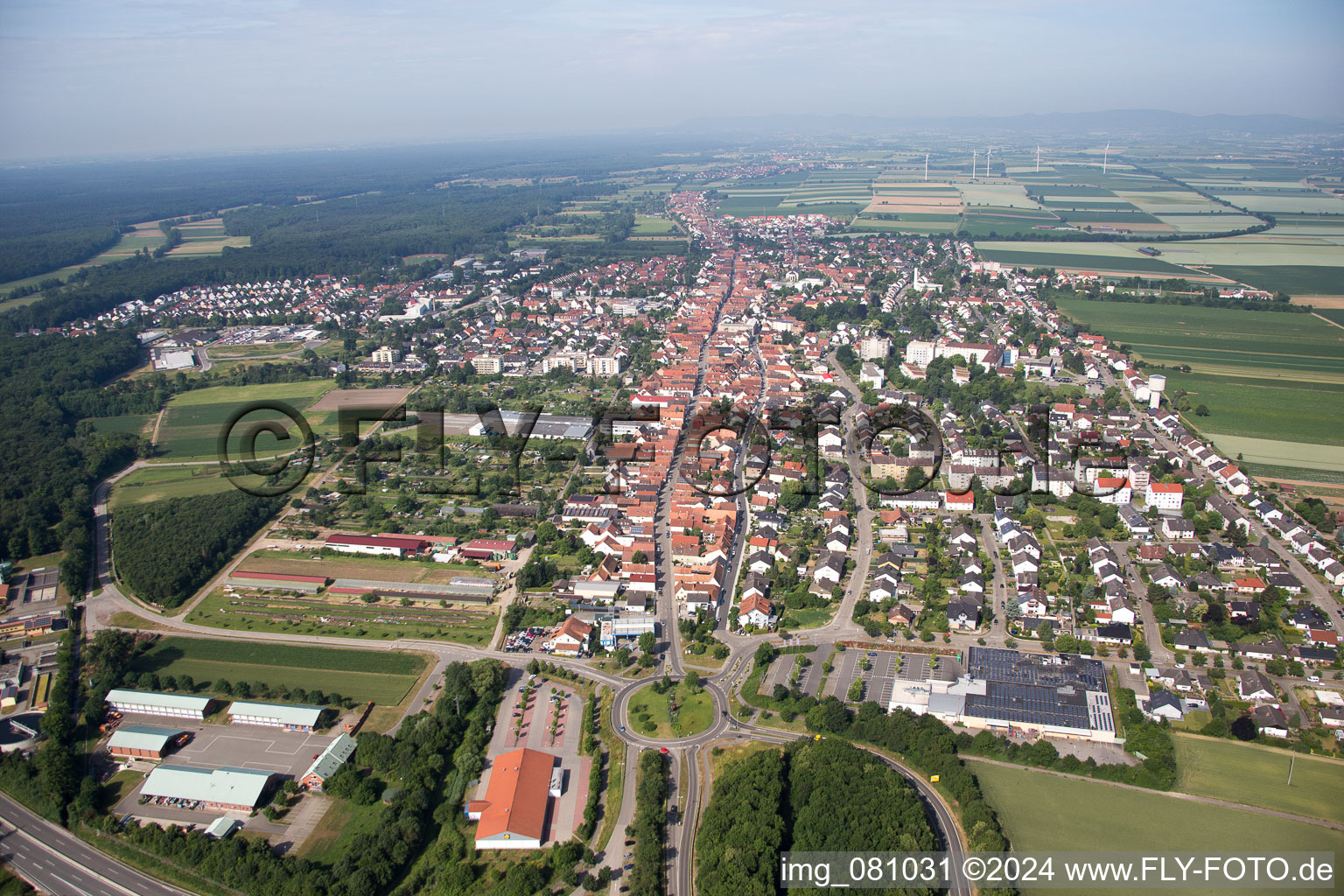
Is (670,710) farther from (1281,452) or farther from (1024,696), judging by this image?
(1281,452)

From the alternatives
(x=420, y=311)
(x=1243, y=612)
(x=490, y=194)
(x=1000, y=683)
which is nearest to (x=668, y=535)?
(x=1000, y=683)

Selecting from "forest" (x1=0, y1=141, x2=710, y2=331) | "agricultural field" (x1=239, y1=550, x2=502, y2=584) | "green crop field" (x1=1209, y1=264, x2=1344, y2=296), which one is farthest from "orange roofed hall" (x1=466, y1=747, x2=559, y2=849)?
"green crop field" (x1=1209, y1=264, x2=1344, y2=296)

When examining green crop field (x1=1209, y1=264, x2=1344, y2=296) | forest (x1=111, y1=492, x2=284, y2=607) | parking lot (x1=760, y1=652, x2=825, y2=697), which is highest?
green crop field (x1=1209, y1=264, x2=1344, y2=296)

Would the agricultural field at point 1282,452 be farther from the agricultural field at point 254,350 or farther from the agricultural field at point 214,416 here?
the agricultural field at point 254,350

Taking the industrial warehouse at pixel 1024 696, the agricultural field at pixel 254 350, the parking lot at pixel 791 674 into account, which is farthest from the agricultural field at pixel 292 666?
the agricultural field at pixel 254 350

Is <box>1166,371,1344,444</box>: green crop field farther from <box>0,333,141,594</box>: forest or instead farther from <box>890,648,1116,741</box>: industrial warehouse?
<box>0,333,141,594</box>: forest

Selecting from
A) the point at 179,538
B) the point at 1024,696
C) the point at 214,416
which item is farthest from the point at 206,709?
the point at 214,416

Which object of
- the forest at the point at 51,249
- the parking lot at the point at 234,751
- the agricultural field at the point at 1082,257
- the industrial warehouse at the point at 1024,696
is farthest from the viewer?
the forest at the point at 51,249

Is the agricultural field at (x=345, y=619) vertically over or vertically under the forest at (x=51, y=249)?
under
